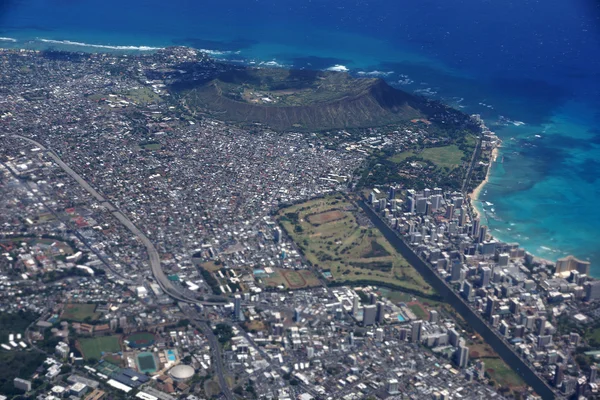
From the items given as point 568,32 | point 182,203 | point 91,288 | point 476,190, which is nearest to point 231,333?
point 91,288

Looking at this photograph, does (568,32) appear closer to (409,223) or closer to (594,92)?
(594,92)

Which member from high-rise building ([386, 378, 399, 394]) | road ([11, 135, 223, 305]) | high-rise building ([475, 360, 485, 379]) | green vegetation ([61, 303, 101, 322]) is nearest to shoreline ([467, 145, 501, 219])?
high-rise building ([475, 360, 485, 379])

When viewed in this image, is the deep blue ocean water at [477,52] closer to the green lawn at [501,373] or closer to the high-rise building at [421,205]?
the high-rise building at [421,205]

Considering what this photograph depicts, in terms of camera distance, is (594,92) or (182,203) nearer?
(182,203)

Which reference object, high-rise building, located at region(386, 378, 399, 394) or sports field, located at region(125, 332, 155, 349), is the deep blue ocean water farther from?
sports field, located at region(125, 332, 155, 349)

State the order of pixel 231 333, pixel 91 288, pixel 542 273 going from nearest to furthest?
pixel 231 333 → pixel 91 288 → pixel 542 273

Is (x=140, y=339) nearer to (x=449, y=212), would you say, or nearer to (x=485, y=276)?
(x=485, y=276)

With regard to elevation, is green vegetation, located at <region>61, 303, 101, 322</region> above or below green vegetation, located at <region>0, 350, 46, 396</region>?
above
